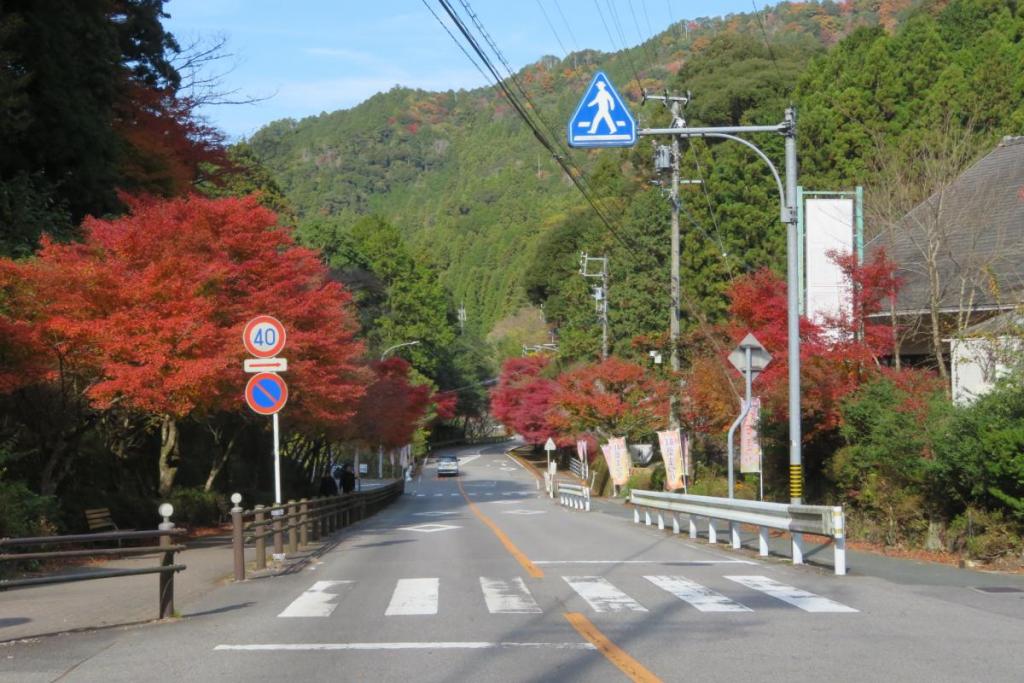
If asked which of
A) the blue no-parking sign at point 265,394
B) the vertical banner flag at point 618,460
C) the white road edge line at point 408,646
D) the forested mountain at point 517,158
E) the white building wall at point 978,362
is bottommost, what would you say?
the vertical banner flag at point 618,460

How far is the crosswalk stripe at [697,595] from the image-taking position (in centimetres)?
1141

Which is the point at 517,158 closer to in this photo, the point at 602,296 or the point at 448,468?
the point at 448,468

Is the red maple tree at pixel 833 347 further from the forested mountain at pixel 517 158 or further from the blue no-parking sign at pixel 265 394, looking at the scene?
the forested mountain at pixel 517 158

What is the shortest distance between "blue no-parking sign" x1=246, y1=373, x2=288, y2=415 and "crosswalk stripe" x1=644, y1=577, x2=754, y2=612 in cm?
629

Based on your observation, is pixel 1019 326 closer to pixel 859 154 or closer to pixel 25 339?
pixel 25 339

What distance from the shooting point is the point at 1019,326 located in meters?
18.9

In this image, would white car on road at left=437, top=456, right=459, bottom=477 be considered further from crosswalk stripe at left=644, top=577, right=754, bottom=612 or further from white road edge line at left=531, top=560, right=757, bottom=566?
crosswalk stripe at left=644, top=577, right=754, bottom=612

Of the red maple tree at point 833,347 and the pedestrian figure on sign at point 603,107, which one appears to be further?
the red maple tree at point 833,347

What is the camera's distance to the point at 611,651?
894cm

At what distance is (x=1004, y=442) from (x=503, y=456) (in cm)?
9010

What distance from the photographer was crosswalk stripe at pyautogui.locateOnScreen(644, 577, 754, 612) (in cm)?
1141

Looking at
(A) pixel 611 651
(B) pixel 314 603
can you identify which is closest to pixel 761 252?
(B) pixel 314 603

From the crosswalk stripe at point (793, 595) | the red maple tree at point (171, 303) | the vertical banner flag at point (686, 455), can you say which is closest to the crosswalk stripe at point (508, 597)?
the crosswalk stripe at point (793, 595)

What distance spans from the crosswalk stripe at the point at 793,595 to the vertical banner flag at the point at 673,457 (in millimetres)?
19348
